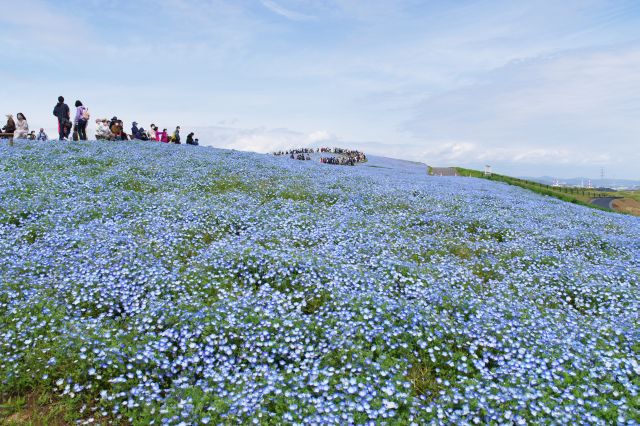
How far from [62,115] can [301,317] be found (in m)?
24.8

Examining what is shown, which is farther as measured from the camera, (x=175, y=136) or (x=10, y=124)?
(x=175, y=136)

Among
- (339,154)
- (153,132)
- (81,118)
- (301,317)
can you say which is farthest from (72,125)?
(339,154)

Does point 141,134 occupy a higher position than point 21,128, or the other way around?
point 141,134

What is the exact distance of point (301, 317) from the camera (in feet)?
22.5

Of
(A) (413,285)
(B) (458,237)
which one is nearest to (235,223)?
(A) (413,285)

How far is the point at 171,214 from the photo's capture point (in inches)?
451

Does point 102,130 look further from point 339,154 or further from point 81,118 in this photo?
point 339,154

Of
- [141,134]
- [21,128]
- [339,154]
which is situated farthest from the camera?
[339,154]

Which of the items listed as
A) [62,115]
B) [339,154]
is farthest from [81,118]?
[339,154]

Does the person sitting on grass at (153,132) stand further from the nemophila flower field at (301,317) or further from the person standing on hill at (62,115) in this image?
the nemophila flower field at (301,317)

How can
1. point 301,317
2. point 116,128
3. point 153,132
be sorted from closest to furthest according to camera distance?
point 301,317, point 116,128, point 153,132

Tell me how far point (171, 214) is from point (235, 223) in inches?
69.5

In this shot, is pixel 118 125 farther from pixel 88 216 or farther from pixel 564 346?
pixel 564 346

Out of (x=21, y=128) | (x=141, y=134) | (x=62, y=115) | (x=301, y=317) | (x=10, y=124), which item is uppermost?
(x=62, y=115)
